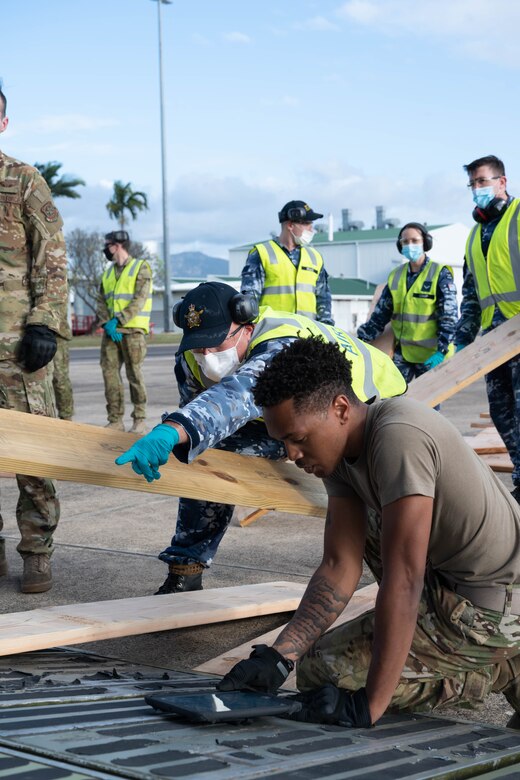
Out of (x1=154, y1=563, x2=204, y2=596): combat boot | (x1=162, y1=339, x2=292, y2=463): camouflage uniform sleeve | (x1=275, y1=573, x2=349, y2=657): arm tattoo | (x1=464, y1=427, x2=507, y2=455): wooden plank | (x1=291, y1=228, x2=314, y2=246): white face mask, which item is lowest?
(x1=154, y1=563, x2=204, y2=596): combat boot

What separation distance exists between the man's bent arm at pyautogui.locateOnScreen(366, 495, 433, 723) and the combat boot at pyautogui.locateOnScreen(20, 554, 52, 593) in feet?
7.91

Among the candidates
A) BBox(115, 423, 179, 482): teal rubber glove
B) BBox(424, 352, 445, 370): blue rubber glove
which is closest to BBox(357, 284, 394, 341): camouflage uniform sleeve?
BBox(424, 352, 445, 370): blue rubber glove

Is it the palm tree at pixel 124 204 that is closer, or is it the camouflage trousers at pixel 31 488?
the camouflage trousers at pixel 31 488

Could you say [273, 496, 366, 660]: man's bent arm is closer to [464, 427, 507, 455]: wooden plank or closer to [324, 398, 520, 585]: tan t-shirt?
[324, 398, 520, 585]: tan t-shirt

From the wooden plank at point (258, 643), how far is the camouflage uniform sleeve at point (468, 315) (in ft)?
8.95

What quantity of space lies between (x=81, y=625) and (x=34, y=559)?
1.00 m

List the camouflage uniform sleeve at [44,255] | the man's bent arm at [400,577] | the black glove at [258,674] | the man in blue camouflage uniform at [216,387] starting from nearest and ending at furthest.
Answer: the man's bent arm at [400,577], the black glove at [258,674], the man in blue camouflage uniform at [216,387], the camouflage uniform sleeve at [44,255]

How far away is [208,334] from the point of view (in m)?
3.48

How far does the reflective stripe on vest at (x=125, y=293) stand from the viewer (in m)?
10.6

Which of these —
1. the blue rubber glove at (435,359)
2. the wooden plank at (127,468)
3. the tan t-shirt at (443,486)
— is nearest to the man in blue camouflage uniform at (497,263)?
the blue rubber glove at (435,359)

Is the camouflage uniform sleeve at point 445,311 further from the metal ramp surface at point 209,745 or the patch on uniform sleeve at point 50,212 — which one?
the metal ramp surface at point 209,745

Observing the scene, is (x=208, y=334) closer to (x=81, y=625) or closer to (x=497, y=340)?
(x=81, y=625)

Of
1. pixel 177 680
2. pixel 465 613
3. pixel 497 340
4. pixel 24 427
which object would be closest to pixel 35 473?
pixel 24 427

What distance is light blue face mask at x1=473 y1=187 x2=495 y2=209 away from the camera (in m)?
6.07
